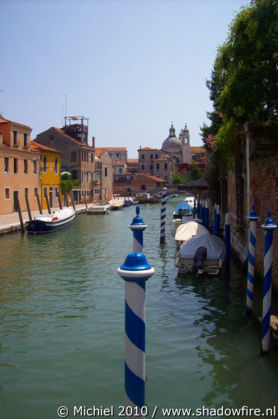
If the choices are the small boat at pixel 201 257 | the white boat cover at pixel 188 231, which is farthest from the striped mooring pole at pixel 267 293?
the white boat cover at pixel 188 231

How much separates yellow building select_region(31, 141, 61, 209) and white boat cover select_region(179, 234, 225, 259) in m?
22.6

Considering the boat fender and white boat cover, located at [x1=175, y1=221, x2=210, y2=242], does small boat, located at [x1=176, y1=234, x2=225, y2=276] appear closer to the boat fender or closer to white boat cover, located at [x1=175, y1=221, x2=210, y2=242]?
the boat fender

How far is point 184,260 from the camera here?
37.2ft

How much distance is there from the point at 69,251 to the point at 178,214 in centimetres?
1403

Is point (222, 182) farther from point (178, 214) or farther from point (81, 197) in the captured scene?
point (81, 197)

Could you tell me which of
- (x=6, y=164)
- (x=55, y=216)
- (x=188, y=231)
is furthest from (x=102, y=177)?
(x=188, y=231)

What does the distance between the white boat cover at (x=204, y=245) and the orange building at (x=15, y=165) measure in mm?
16690

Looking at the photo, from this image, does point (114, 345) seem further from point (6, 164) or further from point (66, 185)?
point (66, 185)

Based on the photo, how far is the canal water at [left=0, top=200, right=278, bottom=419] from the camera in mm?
4977

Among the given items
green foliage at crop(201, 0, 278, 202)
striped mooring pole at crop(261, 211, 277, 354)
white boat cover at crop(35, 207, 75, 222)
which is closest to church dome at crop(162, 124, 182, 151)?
white boat cover at crop(35, 207, 75, 222)

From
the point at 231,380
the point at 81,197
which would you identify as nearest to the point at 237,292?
the point at 231,380

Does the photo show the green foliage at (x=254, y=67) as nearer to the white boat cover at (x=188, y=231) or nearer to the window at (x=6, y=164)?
the white boat cover at (x=188, y=231)

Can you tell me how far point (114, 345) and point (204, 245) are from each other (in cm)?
555

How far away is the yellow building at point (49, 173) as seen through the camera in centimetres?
3306
